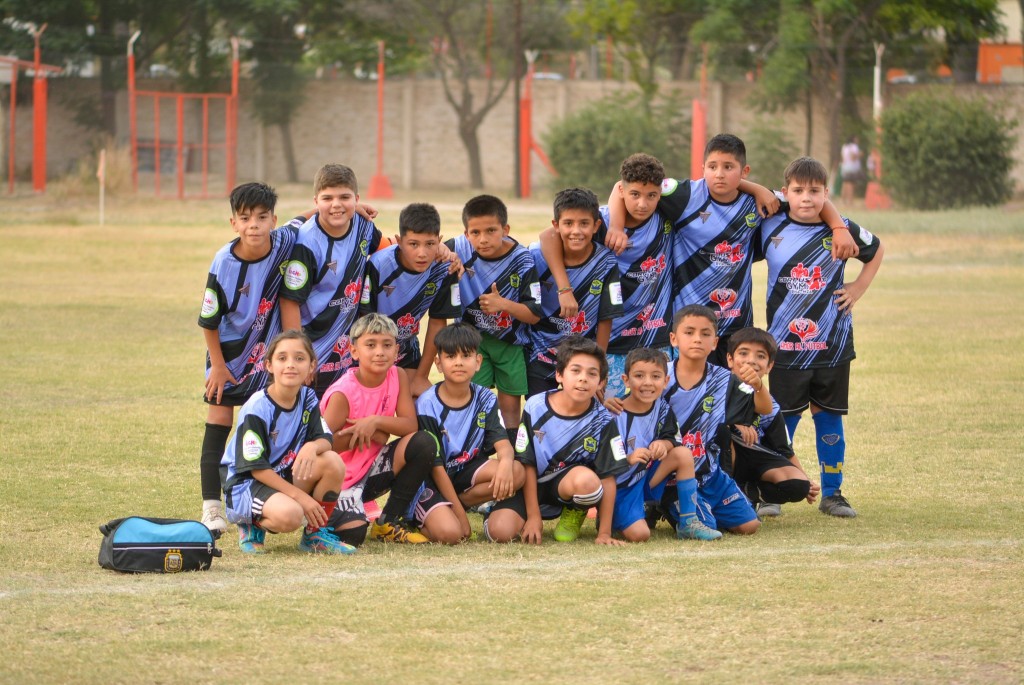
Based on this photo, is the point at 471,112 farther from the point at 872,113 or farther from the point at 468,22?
the point at 872,113

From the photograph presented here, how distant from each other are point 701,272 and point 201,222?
60.3 ft

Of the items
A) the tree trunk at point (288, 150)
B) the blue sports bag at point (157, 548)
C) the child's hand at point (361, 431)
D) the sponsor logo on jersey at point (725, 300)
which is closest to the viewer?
the blue sports bag at point (157, 548)

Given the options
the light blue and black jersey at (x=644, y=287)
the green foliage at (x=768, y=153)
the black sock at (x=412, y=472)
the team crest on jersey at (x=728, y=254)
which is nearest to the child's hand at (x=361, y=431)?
the black sock at (x=412, y=472)

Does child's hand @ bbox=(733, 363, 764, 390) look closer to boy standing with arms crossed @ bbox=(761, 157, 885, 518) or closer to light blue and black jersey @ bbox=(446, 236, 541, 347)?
boy standing with arms crossed @ bbox=(761, 157, 885, 518)

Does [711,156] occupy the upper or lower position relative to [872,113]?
lower

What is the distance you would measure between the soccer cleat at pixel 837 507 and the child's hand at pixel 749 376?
71 centimetres

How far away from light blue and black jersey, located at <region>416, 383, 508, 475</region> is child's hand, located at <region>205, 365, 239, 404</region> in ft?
2.90

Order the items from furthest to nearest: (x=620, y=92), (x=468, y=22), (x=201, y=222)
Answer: (x=468, y=22), (x=620, y=92), (x=201, y=222)

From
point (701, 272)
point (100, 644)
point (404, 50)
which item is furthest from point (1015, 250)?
point (404, 50)

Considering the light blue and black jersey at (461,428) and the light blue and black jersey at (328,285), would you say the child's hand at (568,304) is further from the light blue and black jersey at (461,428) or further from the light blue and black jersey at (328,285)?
the light blue and black jersey at (328,285)

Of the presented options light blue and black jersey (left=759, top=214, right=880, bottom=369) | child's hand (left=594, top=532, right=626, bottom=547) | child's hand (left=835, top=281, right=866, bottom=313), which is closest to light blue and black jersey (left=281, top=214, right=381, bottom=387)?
child's hand (left=594, top=532, right=626, bottom=547)

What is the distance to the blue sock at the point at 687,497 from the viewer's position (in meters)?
5.79

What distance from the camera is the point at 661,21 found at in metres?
35.6

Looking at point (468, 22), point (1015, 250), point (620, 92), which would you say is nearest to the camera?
point (1015, 250)
